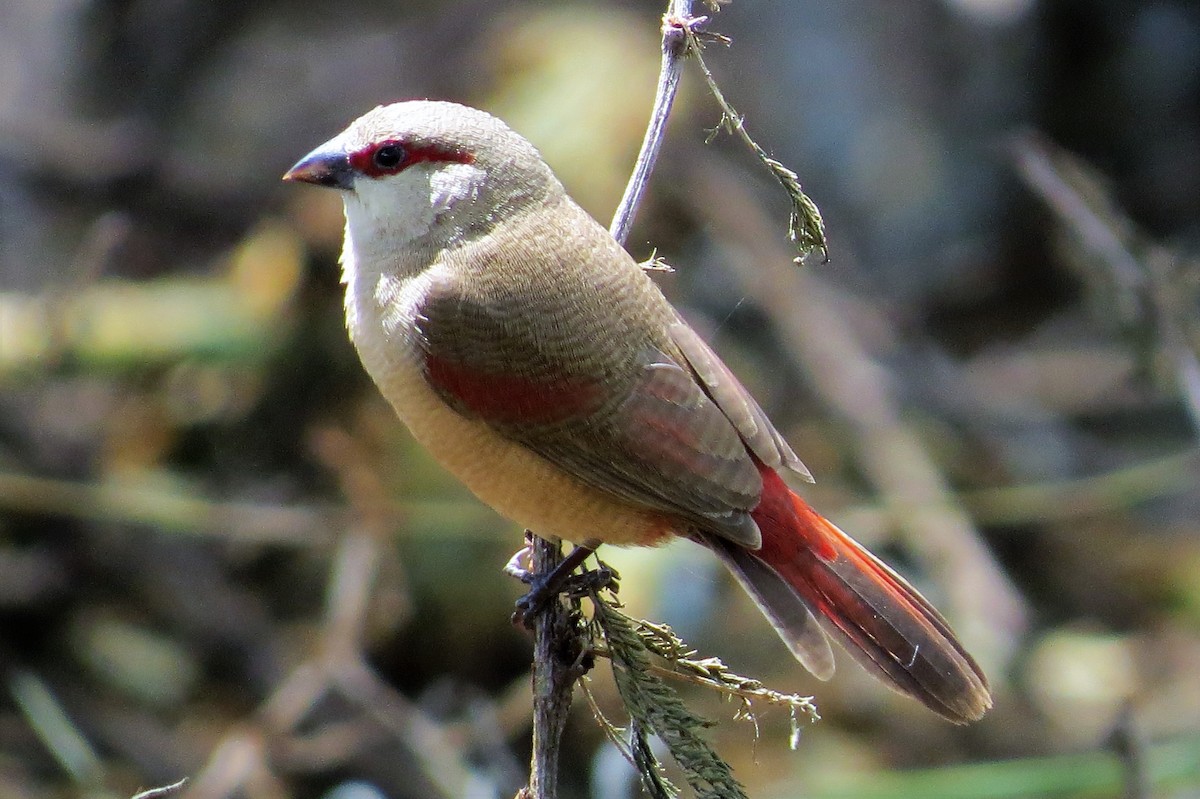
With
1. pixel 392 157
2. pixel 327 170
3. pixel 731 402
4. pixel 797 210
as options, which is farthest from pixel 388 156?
pixel 797 210

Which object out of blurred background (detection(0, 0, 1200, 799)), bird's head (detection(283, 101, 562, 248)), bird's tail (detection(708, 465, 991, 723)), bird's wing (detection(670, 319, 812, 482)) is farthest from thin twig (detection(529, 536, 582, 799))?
bird's head (detection(283, 101, 562, 248))

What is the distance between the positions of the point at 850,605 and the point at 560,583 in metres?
0.68

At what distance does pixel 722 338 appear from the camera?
6328 millimetres

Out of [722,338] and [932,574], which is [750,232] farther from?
[932,574]

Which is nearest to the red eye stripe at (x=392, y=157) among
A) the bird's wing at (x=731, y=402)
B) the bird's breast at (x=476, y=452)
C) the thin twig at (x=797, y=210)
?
Result: the bird's breast at (x=476, y=452)

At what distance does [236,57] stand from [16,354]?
8.83ft

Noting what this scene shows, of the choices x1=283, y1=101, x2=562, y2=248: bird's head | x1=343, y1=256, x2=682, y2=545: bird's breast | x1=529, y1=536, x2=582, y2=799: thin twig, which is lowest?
x1=529, y1=536, x2=582, y2=799: thin twig

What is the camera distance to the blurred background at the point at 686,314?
15.8 feet

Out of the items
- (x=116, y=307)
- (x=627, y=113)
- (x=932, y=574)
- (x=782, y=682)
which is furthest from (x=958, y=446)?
(x=116, y=307)

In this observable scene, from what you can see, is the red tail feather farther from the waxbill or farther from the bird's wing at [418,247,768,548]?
the bird's wing at [418,247,768,548]

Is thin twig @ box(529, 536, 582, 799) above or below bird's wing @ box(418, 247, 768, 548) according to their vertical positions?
below

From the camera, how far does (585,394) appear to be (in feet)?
10.5

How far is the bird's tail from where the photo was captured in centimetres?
321

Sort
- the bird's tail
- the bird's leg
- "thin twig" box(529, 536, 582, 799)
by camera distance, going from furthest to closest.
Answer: the bird's tail, the bird's leg, "thin twig" box(529, 536, 582, 799)
